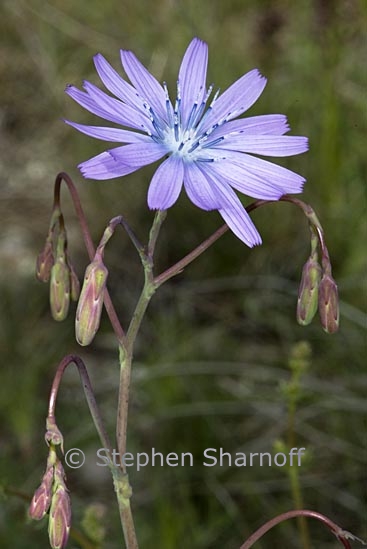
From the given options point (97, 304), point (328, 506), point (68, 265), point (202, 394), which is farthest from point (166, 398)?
point (97, 304)

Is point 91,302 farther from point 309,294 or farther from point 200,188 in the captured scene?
point 309,294

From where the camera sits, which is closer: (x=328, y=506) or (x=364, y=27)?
(x=328, y=506)

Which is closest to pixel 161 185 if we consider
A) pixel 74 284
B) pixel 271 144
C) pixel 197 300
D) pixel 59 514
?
pixel 271 144

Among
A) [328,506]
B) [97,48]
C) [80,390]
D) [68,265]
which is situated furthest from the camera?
[97,48]

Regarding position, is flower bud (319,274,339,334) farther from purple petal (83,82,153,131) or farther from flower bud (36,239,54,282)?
flower bud (36,239,54,282)

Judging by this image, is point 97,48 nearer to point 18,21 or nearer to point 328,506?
point 18,21

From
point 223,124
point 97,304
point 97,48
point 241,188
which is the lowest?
point 97,304

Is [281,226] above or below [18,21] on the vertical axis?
below
